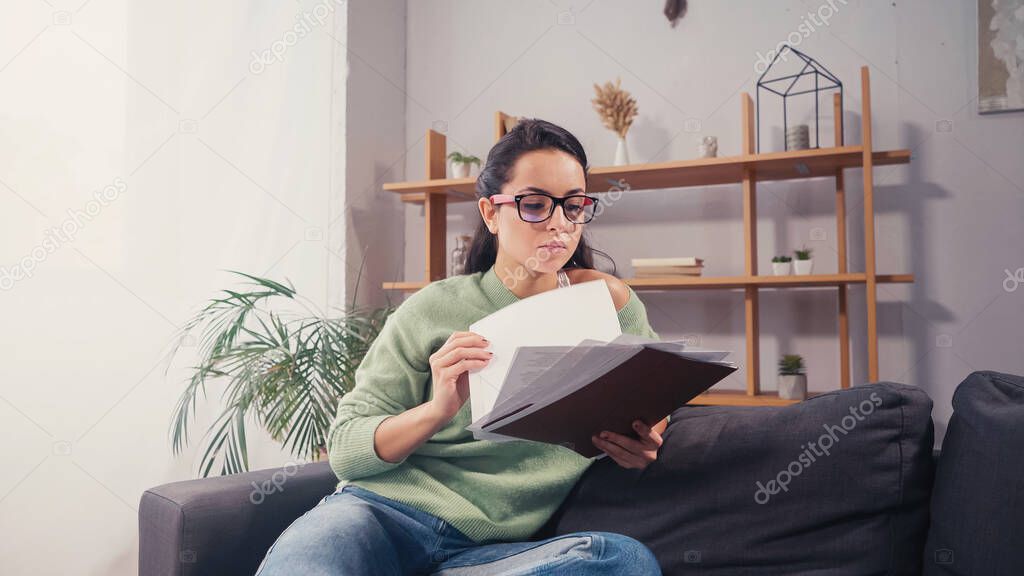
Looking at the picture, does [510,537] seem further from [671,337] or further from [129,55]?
[129,55]

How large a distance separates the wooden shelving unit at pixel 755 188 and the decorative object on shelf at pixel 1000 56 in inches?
14.2

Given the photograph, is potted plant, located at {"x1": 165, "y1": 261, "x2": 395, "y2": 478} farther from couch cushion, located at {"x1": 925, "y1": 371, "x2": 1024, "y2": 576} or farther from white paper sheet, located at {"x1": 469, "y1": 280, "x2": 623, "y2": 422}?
couch cushion, located at {"x1": 925, "y1": 371, "x2": 1024, "y2": 576}

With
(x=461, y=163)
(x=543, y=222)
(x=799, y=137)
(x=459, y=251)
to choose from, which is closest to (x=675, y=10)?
(x=799, y=137)

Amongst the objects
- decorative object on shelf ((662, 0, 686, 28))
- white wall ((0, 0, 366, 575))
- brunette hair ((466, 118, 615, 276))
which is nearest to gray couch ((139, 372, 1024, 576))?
brunette hair ((466, 118, 615, 276))

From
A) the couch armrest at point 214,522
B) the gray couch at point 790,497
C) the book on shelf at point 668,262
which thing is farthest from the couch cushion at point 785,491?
the book on shelf at point 668,262

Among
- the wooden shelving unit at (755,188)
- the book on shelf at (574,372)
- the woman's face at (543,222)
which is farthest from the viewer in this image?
the wooden shelving unit at (755,188)

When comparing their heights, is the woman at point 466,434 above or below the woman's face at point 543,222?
below

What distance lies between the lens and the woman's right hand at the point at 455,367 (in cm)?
116

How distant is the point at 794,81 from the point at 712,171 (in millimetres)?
437

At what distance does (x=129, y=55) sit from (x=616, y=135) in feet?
5.58

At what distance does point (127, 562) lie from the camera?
2656 mm

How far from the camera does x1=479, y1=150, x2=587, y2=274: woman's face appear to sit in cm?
134

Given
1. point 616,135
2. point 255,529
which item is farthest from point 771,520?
point 616,135

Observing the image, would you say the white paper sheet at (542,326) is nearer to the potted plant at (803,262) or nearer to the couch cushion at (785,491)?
the couch cushion at (785,491)
